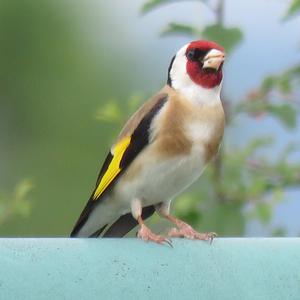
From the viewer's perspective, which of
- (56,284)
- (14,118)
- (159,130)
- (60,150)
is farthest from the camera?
(14,118)

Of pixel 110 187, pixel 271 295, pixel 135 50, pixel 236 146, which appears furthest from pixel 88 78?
pixel 271 295

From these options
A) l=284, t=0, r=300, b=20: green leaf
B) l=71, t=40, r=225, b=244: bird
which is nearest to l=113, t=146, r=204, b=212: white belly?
l=71, t=40, r=225, b=244: bird

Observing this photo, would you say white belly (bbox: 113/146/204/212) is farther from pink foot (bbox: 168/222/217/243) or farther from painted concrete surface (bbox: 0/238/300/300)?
painted concrete surface (bbox: 0/238/300/300)

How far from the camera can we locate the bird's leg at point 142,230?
2.71 meters

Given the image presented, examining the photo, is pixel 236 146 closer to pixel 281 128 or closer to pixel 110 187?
pixel 281 128

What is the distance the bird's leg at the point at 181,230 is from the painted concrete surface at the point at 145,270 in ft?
0.86

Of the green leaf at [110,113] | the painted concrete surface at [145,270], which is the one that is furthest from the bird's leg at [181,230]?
the green leaf at [110,113]

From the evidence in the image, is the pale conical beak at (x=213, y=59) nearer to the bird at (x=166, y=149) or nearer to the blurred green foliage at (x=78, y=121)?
the bird at (x=166, y=149)

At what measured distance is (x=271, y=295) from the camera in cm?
232

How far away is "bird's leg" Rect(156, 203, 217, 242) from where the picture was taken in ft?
9.46

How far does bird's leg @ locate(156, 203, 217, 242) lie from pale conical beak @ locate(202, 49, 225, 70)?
383 millimetres

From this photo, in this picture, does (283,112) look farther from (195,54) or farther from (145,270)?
(145,270)

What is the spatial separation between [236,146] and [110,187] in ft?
1.93

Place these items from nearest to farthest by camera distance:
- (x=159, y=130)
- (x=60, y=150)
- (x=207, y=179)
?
(x=159, y=130)
(x=207, y=179)
(x=60, y=150)
